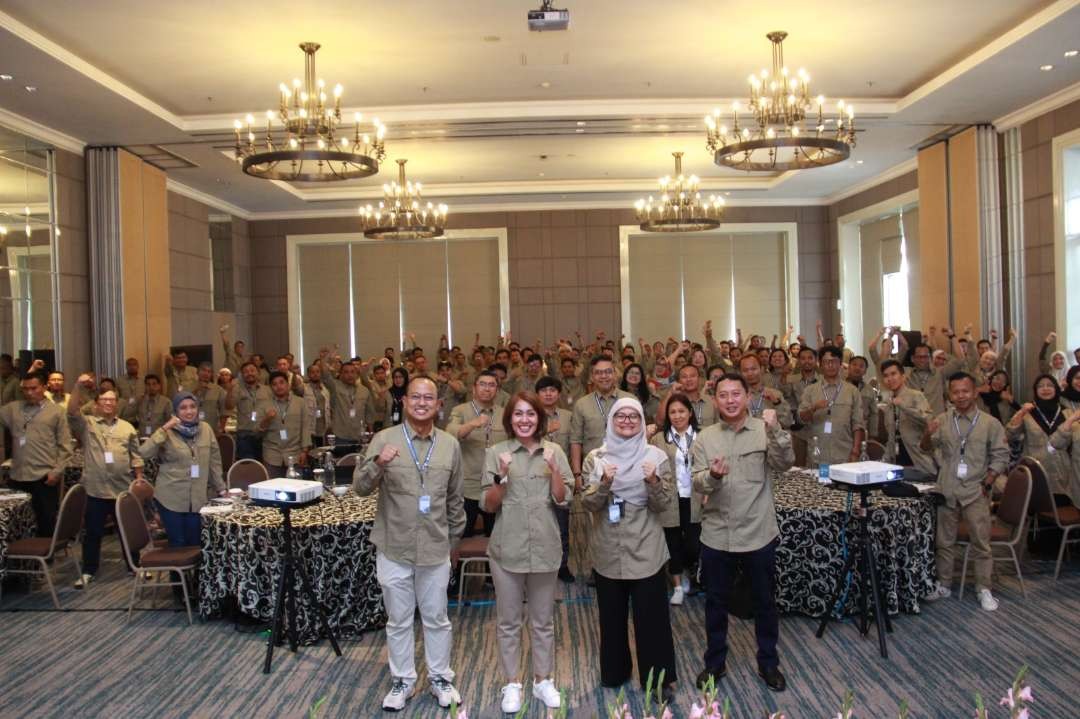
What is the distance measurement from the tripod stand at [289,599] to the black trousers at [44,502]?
10.8 feet

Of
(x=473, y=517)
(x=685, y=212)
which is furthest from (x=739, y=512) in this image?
(x=685, y=212)

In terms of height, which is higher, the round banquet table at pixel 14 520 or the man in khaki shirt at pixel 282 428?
the man in khaki shirt at pixel 282 428

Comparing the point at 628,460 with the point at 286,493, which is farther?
the point at 286,493

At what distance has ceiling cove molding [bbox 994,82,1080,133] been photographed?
1027 centimetres

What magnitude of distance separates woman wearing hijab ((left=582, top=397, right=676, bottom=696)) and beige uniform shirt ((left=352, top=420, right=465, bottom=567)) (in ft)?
2.46

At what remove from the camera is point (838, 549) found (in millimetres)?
5535

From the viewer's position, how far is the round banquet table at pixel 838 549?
554 cm

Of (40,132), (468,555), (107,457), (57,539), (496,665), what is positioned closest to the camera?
(496,665)

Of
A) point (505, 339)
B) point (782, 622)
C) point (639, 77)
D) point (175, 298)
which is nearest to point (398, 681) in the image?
point (782, 622)

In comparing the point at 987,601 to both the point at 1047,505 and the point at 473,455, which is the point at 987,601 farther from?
the point at 473,455

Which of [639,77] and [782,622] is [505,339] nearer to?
[639,77]

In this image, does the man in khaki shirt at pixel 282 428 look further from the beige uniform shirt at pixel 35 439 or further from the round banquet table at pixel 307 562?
the round banquet table at pixel 307 562

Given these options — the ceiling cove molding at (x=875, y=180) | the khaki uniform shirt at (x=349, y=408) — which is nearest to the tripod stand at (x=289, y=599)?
the khaki uniform shirt at (x=349, y=408)

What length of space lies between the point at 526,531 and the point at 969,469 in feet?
10.7
